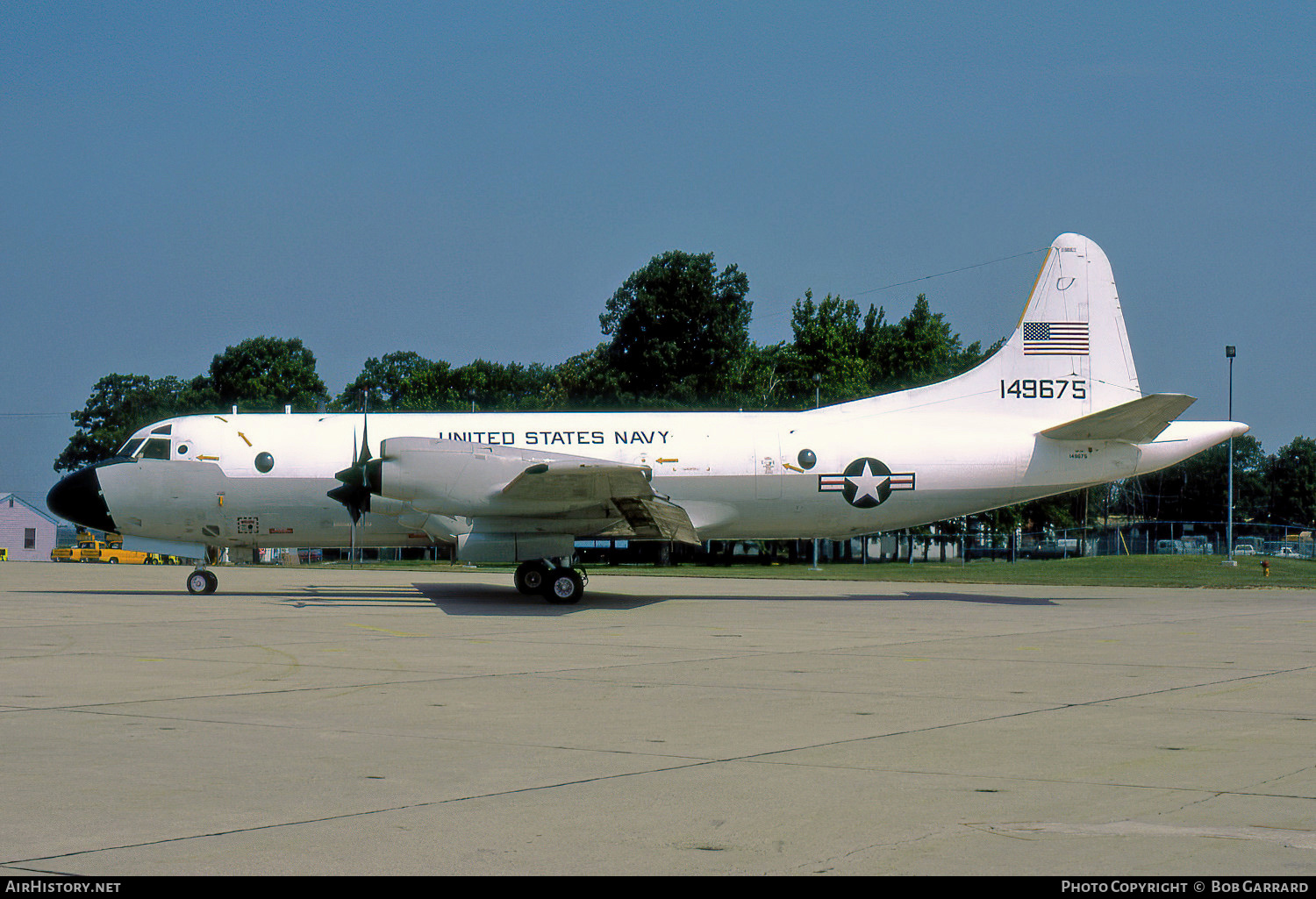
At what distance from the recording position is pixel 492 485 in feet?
72.2

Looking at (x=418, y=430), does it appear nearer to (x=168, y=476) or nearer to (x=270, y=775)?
(x=168, y=476)

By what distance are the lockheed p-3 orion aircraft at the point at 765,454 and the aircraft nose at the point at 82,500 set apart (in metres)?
0.04

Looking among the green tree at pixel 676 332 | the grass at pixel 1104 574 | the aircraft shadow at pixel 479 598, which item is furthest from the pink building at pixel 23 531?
the aircraft shadow at pixel 479 598

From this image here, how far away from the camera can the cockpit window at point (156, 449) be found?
24.9 m

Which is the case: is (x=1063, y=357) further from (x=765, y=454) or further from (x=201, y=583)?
(x=201, y=583)

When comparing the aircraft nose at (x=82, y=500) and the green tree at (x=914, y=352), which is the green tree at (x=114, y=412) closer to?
the green tree at (x=914, y=352)

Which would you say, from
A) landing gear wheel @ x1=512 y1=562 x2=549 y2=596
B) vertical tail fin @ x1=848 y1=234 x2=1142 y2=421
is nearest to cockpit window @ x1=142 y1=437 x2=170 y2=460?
landing gear wheel @ x1=512 y1=562 x2=549 y2=596

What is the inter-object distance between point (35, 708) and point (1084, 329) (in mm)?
22325

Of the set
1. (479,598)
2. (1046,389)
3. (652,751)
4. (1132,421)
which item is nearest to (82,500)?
(479,598)

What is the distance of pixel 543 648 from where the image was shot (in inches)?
603

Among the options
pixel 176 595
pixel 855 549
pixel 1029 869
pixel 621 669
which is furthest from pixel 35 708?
pixel 855 549

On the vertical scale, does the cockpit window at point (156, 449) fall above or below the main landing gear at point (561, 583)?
above

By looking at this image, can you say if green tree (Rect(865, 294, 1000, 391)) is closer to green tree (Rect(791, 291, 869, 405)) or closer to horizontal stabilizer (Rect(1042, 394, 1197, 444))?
green tree (Rect(791, 291, 869, 405))

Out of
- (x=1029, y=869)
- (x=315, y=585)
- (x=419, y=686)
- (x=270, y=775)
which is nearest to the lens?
(x=1029, y=869)
